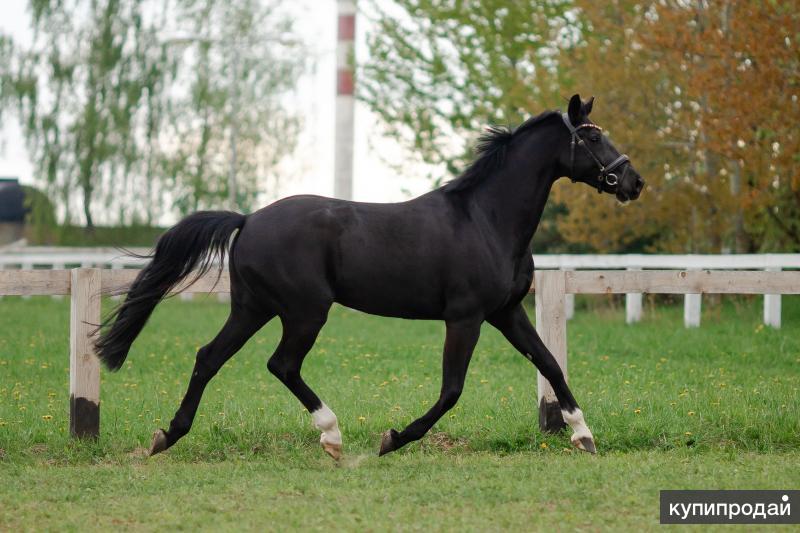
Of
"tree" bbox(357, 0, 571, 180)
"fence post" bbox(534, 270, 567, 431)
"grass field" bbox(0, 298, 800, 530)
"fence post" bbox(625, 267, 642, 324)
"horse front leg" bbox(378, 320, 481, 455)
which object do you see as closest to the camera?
"grass field" bbox(0, 298, 800, 530)

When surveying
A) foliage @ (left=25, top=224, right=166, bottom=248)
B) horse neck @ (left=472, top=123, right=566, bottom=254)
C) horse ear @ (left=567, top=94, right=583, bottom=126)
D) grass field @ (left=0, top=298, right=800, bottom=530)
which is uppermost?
horse ear @ (left=567, top=94, right=583, bottom=126)

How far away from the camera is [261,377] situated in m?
10.1

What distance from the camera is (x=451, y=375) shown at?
628 centimetres

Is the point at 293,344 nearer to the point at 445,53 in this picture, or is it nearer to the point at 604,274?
the point at 604,274

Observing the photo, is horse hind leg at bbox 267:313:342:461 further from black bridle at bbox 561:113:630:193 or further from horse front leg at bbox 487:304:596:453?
black bridle at bbox 561:113:630:193

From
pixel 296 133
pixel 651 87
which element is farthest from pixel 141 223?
pixel 651 87

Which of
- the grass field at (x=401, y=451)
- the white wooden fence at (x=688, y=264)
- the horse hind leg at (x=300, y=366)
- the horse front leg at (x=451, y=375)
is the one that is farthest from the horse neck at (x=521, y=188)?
the white wooden fence at (x=688, y=264)

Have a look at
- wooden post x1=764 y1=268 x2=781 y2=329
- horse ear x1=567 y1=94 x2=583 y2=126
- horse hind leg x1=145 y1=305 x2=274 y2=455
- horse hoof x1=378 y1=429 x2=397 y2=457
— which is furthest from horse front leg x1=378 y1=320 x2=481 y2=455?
wooden post x1=764 y1=268 x2=781 y2=329

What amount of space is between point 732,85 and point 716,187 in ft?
11.0

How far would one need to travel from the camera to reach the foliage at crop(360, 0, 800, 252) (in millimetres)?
15117

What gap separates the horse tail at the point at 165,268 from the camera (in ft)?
21.6

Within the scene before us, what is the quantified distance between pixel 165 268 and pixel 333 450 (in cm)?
156

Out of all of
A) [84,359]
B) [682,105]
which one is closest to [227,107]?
[682,105]

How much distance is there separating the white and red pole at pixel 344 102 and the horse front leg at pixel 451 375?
2204 cm
